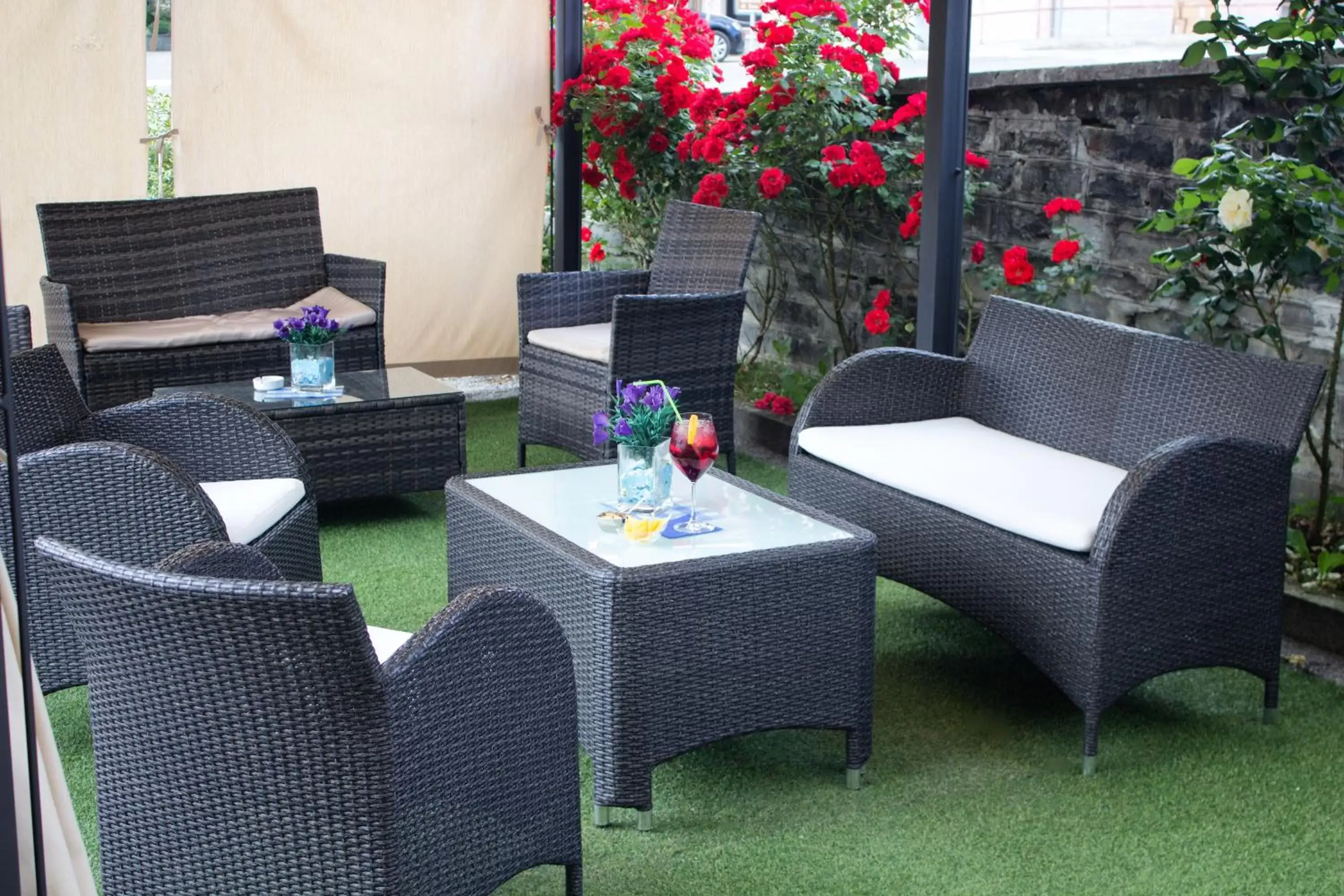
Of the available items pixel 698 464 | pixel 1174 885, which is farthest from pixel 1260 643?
pixel 698 464

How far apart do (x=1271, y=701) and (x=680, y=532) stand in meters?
1.34

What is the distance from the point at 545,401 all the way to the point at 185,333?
1.26 meters

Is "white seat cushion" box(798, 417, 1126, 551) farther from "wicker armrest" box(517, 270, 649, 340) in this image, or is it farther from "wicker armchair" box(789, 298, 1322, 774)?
"wicker armrest" box(517, 270, 649, 340)

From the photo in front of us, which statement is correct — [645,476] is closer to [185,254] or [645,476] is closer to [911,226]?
[911,226]

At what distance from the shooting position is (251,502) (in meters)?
3.41

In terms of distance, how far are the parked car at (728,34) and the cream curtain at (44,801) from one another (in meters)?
6.42

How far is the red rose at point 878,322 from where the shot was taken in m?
5.32

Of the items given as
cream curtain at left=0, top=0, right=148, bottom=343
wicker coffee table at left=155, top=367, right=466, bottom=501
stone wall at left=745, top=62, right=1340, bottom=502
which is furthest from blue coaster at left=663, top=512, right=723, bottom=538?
cream curtain at left=0, top=0, right=148, bottom=343

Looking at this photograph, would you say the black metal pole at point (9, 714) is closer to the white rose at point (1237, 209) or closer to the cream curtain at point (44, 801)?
the cream curtain at point (44, 801)

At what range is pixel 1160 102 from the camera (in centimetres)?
450

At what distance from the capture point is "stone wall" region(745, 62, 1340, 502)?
14.3ft

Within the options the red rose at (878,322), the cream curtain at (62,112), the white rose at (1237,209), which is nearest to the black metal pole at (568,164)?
the cream curtain at (62,112)

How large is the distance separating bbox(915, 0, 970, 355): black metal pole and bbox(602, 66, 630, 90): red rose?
184cm

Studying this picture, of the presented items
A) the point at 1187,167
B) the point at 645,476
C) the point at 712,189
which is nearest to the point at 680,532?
the point at 645,476
